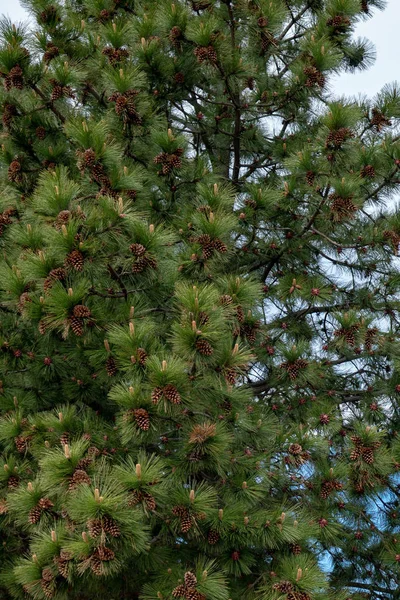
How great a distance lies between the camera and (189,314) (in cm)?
346

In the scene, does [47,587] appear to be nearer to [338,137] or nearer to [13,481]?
[13,481]

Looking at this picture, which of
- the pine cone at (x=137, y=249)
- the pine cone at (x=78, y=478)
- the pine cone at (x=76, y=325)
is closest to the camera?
the pine cone at (x=78, y=478)

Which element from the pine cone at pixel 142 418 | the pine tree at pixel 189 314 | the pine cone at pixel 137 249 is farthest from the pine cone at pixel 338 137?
the pine cone at pixel 142 418

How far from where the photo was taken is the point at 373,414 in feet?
16.6

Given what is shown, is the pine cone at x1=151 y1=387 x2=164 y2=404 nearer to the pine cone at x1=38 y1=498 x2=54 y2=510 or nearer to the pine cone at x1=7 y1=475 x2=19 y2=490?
the pine cone at x1=38 y1=498 x2=54 y2=510

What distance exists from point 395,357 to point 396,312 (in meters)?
0.42

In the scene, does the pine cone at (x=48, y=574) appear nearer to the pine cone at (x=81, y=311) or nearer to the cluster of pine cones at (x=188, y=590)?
the cluster of pine cones at (x=188, y=590)

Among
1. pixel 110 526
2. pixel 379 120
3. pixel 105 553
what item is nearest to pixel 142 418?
pixel 110 526

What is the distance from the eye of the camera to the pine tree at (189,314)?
3.58 meters

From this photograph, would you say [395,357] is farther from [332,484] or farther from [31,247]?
[31,247]

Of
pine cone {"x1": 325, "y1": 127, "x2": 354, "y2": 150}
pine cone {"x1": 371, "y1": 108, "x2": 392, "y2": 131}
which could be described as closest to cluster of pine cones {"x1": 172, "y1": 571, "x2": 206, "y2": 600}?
pine cone {"x1": 325, "y1": 127, "x2": 354, "y2": 150}

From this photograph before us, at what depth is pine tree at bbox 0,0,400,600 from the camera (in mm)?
3578

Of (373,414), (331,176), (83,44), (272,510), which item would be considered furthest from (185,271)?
(83,44)

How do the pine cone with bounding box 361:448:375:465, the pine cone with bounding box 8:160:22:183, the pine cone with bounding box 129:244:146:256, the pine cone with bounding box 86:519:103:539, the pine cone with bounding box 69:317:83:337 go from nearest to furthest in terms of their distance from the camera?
the pine cone with bounding box 86:519:103:539
the pine cone with bounding box 69:317:83:337
the pine cone with bounding box 129:244:146:256
the pine cone with bounding box 361:448:375:465
the pine cone with bounding box 8:160:22:183
